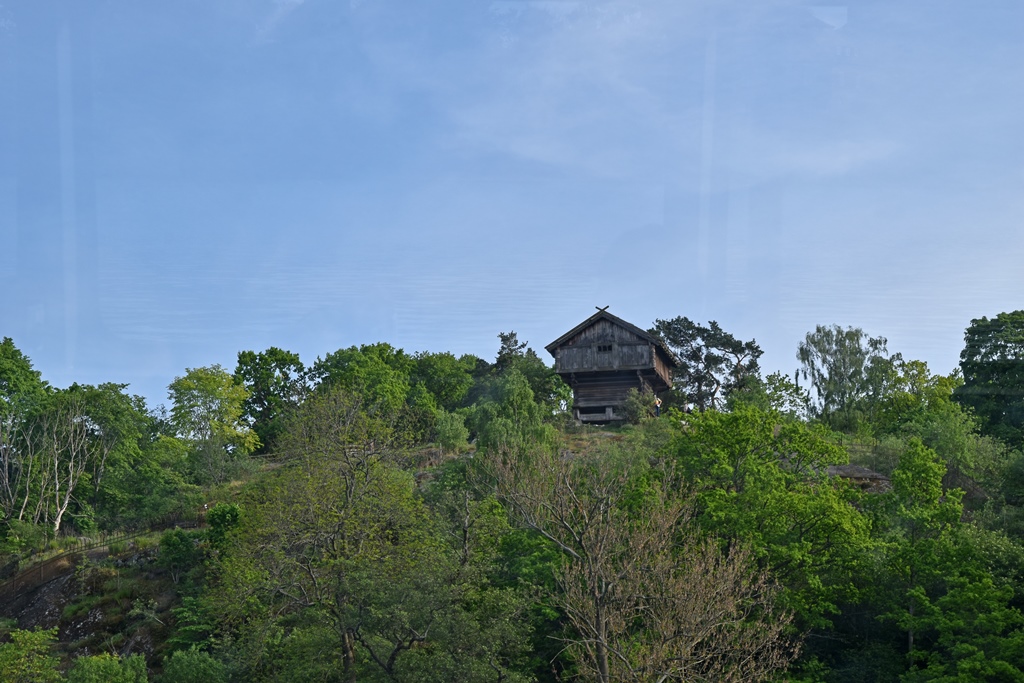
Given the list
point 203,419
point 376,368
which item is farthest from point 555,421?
point 203,419

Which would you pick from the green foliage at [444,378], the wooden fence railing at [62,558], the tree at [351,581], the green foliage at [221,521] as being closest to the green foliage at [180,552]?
the green foliage at [221,521]

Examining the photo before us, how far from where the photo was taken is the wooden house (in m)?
64.1

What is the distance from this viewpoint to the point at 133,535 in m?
53.3

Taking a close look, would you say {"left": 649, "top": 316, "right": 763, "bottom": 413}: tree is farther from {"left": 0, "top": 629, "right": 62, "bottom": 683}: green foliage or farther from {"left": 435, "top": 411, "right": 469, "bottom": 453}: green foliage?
{"left": 0, "top": 629, "right": 62, "bottom": 683}: green foliage

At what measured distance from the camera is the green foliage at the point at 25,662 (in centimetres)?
3334

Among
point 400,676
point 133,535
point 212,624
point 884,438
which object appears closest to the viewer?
point 400,676

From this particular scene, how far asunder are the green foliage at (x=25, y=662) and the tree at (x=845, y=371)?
4528cm

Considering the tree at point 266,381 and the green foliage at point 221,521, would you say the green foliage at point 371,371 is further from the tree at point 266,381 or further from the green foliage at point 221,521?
the green foliage at point 221,521

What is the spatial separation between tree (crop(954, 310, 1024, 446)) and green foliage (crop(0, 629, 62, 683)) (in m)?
43.1

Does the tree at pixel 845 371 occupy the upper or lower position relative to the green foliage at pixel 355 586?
upper

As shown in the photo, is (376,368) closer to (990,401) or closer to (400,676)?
(990,401)

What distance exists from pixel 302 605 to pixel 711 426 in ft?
49.6

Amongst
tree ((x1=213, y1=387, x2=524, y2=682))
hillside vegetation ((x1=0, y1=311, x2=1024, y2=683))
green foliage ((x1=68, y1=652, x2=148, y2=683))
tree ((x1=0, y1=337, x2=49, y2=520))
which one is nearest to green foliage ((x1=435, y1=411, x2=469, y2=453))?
hillside vegetation ((x1=0, y1=311, x2=1024, y2=683))

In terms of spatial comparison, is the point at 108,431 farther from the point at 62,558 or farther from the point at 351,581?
the point at 351,581
